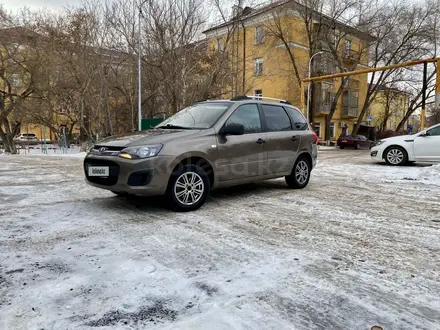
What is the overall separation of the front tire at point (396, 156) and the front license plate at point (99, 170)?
10.6 meters

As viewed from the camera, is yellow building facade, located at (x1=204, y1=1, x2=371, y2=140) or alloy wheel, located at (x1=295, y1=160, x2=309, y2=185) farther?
yellow building facade, located at (x1=204, y1=1, x2=371, y2=140)

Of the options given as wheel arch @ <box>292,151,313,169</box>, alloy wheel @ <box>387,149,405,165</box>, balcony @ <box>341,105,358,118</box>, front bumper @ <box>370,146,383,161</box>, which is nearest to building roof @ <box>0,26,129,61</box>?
front bumper @ <box>370,146,383,161</box>

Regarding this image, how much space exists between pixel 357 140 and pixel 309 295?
30.3 m

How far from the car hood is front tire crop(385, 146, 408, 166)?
370 inches

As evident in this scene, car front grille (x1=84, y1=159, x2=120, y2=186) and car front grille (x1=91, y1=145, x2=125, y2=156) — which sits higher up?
car front grille (x1=91, y1=145, x2=125, y2=156)

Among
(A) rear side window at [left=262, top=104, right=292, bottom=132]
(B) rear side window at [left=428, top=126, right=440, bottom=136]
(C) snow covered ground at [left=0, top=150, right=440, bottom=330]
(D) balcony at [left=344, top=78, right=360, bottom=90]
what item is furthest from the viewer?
(D) balcony at [left=344, top=78, right=360, bottom=90]

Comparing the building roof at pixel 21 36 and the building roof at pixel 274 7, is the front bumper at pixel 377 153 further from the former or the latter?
the building roof at pixel 21 36

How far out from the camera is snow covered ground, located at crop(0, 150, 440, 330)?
2.32 metres

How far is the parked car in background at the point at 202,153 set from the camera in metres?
4.65

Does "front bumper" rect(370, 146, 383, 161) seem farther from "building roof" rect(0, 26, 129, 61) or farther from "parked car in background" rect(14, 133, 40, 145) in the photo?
"parked car in background" rect(14, 133, 40, 145)

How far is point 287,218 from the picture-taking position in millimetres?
4758

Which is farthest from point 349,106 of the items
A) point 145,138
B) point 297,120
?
point 145,138

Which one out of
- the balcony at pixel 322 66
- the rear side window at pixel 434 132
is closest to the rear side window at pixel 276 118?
the rear side window at pixel 434 132

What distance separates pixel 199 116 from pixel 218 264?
10.3 ft
